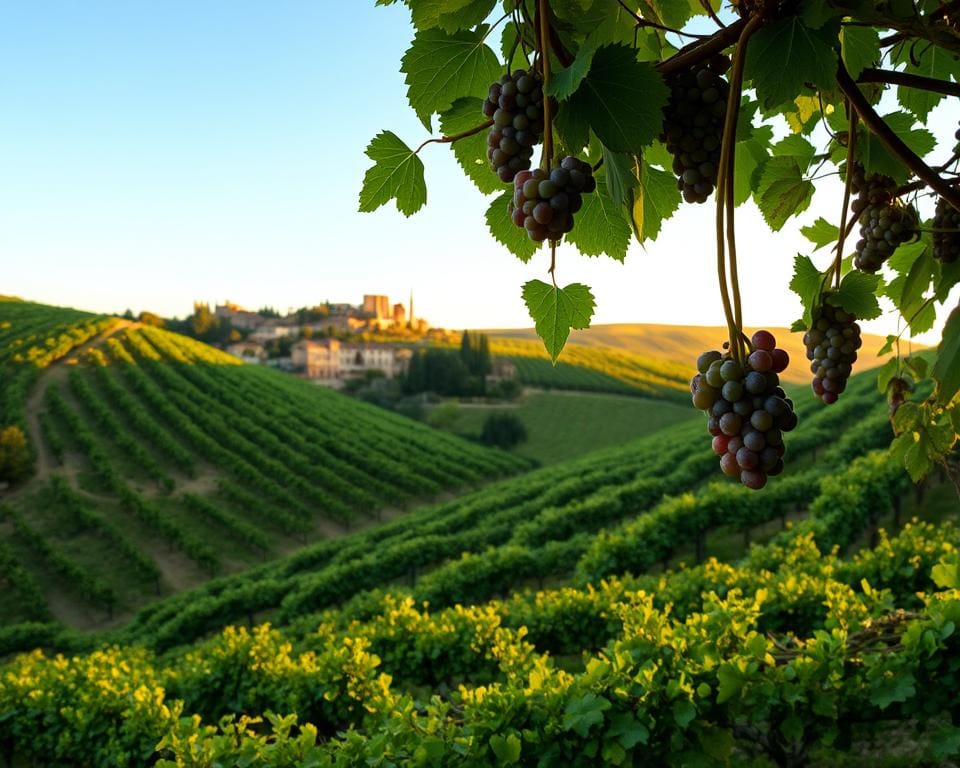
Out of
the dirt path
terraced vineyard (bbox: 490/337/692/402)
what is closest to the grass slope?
terraced vineyard (bbox: 490/337/692/402)

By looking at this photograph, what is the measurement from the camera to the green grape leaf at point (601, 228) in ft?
3.42

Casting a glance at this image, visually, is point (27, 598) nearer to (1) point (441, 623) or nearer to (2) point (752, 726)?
(1) point (441, 623)

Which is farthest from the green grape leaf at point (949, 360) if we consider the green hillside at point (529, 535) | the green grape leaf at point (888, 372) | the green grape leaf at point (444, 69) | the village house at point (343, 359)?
the village house at point (343, 359)

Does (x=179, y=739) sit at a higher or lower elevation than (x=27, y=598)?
higher

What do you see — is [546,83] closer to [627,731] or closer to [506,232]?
[506,232]

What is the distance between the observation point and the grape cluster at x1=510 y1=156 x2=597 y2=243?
0.70 metres

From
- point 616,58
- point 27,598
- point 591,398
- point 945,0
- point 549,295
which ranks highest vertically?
point 945,0

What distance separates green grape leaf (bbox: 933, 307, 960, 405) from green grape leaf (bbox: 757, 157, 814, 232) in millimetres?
429

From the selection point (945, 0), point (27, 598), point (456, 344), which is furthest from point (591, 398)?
point (945, 0)

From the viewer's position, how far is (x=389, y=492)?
128ft

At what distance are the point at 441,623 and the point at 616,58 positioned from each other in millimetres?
7876

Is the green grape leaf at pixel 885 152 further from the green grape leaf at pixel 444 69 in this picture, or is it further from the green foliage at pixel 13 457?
the green foliage at pixel 13 457

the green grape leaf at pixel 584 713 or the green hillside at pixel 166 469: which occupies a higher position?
the green grape leaf at pixel 584 713

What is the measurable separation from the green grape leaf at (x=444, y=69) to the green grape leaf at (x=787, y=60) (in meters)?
0.43
